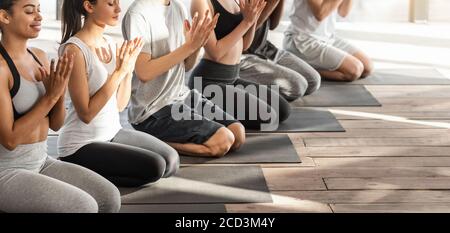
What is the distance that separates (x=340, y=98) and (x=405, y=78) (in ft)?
1.75

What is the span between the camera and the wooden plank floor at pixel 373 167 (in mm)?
2531

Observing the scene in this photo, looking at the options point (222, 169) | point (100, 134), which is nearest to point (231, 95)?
point (222, 169)

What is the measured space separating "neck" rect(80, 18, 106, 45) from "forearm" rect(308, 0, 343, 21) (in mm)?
1707

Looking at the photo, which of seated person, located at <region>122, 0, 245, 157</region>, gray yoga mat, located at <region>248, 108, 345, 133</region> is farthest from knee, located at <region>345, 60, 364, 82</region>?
seated person, located at <region>122, 0, 245, 157</region>

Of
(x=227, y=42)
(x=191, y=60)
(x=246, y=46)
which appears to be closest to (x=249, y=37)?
(x=246, y=46)

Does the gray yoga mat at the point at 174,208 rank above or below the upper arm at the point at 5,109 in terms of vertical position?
below

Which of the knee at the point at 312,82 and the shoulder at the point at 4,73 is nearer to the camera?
the shoulder at the point at 4,73

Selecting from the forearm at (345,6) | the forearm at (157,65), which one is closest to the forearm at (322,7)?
the forearm at (345,6)

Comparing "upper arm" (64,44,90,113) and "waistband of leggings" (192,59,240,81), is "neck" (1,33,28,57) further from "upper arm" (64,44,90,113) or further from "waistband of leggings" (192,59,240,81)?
"waistband of leggings" (192,59,240,81)

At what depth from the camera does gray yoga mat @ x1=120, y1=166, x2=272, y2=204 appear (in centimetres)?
254

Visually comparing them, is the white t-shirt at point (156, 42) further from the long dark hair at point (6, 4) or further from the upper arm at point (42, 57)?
the long dark hair at point (6, 4)

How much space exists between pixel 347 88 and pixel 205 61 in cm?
98

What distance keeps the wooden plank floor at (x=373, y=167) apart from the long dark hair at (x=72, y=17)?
654 millimetres

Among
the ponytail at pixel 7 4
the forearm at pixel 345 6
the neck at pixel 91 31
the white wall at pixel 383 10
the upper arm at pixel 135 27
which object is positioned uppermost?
the ponytail at pixel 7 4
